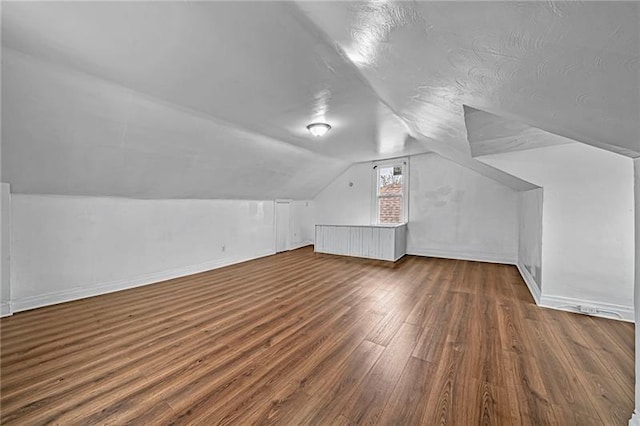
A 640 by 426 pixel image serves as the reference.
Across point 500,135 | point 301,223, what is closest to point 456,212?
point 500,135

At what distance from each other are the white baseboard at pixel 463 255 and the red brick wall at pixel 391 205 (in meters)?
0.94

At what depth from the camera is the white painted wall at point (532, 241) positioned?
3.18 metres

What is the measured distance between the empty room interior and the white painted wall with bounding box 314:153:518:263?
0.56m

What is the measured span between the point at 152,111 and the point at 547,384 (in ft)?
14.0

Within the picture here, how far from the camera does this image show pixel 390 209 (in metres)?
6.78

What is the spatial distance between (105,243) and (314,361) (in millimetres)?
3496

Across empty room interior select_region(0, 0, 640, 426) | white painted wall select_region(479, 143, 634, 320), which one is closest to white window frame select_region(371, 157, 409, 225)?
empty room interior select_region(0, 0, 640, 426)

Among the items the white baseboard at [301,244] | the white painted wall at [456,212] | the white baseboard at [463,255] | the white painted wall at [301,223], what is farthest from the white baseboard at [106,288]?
the white baseboard at [463,255]

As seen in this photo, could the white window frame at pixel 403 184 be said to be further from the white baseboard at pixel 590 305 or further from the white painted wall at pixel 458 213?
the white baseboard at pixel 590 305

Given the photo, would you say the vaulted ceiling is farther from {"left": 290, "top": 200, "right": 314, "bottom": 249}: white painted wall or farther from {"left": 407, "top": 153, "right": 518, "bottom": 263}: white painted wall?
{"left": 290, "top": 200, "right": 314, "bottom": 249}: white painted wall

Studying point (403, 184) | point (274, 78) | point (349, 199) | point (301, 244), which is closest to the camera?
point (274, 78)

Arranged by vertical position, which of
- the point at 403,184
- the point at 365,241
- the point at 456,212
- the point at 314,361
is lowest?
the point at 314,361

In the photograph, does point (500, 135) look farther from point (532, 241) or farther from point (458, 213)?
point (458, 213)

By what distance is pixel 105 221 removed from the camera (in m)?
3.49
